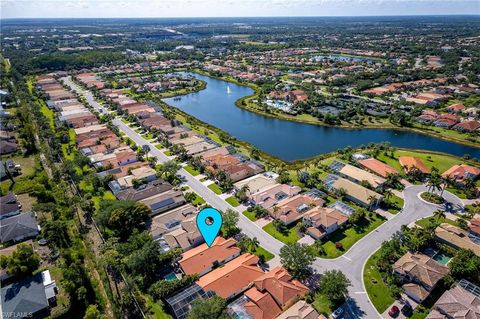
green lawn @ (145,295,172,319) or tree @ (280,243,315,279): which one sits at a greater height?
tree @ (280,243,315,279)

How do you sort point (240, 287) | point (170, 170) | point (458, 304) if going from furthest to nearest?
point (170, 170), point (240, 287), point (458, 304)

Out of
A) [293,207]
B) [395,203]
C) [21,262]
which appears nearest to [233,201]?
[293,207]

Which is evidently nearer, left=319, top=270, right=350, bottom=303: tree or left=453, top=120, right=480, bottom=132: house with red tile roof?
left=319, top=270, right=350, bottom=303: tree

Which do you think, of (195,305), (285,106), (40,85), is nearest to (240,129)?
(285,106)

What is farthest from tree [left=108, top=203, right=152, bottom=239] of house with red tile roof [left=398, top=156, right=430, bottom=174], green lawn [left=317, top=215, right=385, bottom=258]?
house with red tile roof [left=398, top=156, right=430, bottom=174]

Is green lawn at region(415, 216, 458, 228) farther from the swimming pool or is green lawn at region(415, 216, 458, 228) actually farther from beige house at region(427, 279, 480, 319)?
the swimming pool

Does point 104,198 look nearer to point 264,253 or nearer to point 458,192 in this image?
point 264,253

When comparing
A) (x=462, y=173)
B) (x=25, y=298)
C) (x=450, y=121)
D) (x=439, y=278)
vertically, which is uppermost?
(x=450, y=121)

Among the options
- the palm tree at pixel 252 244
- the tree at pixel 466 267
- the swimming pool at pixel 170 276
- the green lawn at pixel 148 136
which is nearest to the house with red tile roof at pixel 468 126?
the tree at pixel 466 267

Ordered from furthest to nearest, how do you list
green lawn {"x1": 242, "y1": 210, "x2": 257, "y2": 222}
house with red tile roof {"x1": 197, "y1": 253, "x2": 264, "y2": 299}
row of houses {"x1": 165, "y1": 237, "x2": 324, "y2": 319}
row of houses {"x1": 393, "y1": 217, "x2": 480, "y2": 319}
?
green lawn {"x1": 242, "y1": 210, "x2": 257, "y2": 222}
house with red tile roof {"x1": 197, "y1": 253, "x2": 264, "y2": 299}
row of houses {"x1": 165, "y1": 237, "x2": 324, "y2": 319}
row of houses {"x1": 393, "y1": 217, "x2": 480, "y2": 319}
